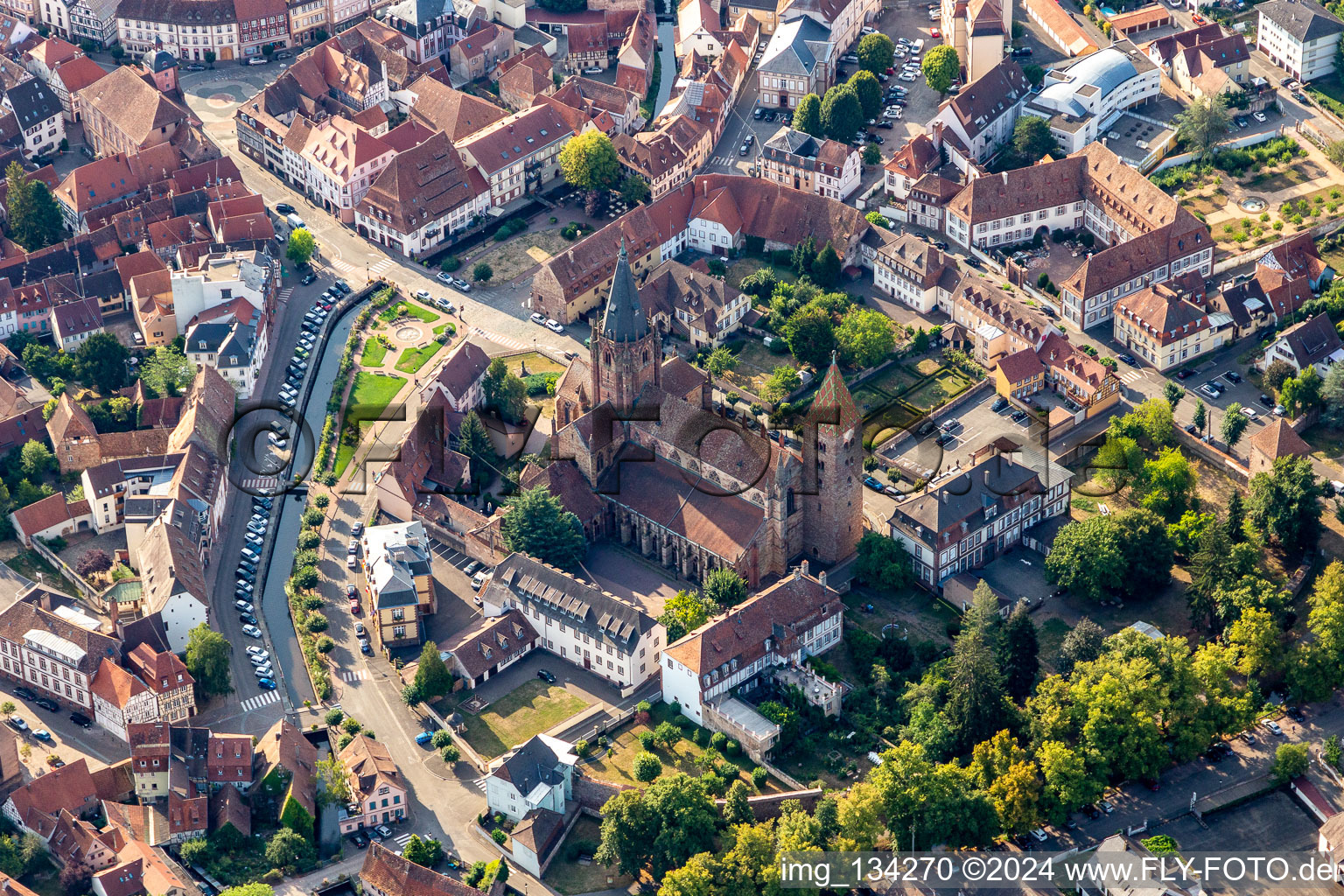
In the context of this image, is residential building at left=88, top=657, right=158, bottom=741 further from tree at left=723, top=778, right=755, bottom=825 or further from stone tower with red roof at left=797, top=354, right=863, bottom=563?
stone tower with red roof at left=797, top=354, right=863, bottom=563

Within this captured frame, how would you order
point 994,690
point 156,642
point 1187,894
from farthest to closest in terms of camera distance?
1. point 156,642
2. point 994,690
3. point 1187,894

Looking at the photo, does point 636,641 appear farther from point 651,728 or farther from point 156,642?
point 156,642

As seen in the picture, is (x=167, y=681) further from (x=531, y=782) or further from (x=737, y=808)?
(x=737, y=808)

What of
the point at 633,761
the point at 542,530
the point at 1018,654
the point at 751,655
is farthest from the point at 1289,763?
the point at 542,530

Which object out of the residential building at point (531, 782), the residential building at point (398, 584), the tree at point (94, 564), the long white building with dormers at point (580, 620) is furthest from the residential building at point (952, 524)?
the tree at point (94, 564)

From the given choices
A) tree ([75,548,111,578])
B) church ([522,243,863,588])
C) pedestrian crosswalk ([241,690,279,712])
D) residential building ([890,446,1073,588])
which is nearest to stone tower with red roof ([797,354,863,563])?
church ([522,243,863,588])

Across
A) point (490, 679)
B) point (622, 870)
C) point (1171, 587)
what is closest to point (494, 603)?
point (490, 679)
